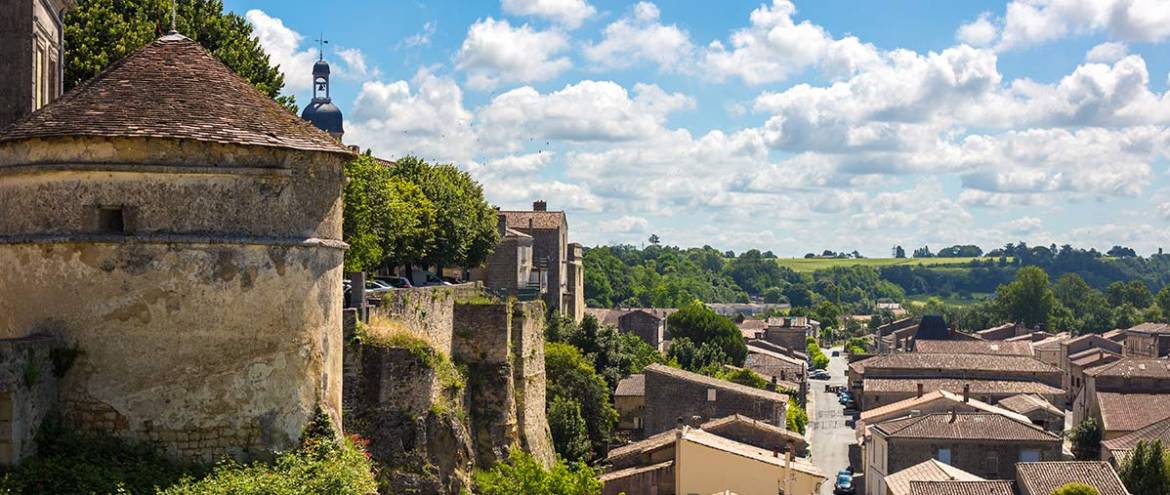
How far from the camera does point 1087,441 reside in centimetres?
6988

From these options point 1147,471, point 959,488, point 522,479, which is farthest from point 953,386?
point 522,479

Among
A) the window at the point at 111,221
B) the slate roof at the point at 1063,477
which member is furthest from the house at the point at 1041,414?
the window at the point at 111,221

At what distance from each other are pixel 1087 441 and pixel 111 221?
6595cm

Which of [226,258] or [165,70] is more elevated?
[165,70]

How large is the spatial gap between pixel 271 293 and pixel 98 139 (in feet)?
8.22

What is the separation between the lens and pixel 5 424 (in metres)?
13.4

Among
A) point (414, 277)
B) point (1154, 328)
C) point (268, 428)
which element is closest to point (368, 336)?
point (268, 428)

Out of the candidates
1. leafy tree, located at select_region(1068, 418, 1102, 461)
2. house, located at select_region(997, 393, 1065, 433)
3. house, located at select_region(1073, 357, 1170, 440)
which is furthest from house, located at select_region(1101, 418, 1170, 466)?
house, located at select_region(997, 393, 1065, 433)

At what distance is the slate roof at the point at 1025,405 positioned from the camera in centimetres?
7506

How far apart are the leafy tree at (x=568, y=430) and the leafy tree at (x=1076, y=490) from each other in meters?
18.3

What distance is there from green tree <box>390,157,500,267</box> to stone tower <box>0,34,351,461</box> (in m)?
39.6

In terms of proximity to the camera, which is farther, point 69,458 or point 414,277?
point 414,277

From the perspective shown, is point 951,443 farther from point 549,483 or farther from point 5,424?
point 5,424

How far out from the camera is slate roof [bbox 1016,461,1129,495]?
154ft
